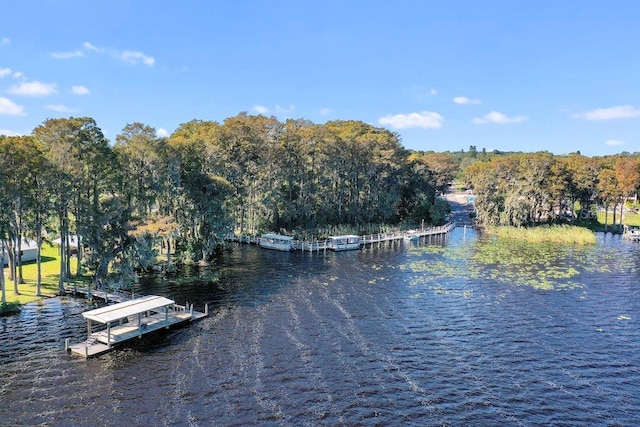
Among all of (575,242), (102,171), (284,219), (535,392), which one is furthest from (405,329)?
(575,242)

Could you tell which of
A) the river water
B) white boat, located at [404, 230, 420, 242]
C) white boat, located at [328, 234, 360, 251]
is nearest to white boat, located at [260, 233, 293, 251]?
white boat, located at [328, 234, 360, 251]

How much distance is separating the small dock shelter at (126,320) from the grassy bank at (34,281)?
927 centimetres

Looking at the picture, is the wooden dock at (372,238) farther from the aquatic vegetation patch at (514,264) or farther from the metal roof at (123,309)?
the metal roof at (123,309)

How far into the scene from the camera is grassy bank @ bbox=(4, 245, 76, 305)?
38125 millimetres

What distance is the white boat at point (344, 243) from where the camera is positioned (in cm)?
7068

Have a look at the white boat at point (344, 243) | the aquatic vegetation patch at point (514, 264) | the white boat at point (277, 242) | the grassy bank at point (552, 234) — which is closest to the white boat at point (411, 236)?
the aquatic vegetation patch at point (514, 264)

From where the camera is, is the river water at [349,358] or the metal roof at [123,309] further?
the metal roof at [123,309]

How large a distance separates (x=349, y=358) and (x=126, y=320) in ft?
55.4

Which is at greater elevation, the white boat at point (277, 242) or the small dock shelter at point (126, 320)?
the white boat at point (277, 242)

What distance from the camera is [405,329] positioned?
3425 cm

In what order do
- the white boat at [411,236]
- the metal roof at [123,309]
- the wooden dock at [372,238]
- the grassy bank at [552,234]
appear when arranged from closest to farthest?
the metal roof at [123,309], the wooden dock at [372,238], the grassy bank at [552,234], the white boat at [411,236]

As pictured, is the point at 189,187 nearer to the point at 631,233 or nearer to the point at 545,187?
the point at 545,187

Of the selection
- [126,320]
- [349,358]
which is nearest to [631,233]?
[349,358]

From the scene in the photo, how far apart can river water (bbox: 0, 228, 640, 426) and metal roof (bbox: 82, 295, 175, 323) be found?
2195 mm
